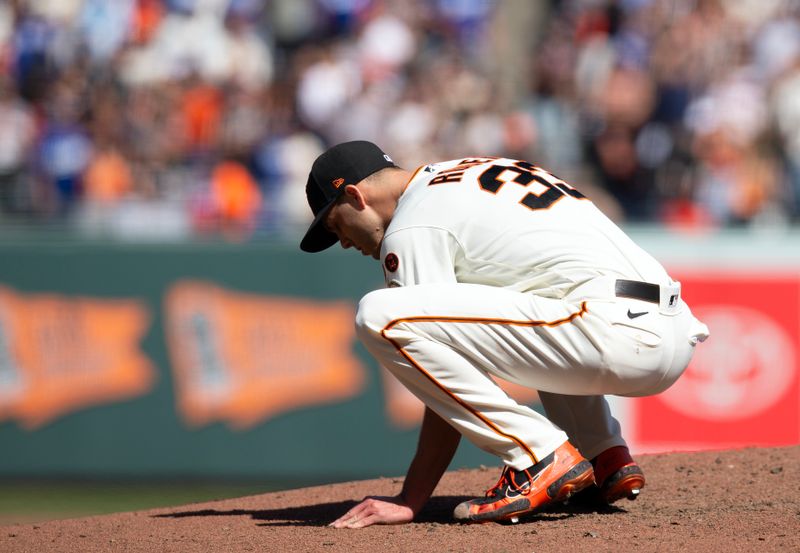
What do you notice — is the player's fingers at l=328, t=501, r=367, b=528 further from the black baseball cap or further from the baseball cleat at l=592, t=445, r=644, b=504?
the black baseball cap

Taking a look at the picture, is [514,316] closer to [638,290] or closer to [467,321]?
[467,321]

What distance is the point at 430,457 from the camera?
4.19 metres

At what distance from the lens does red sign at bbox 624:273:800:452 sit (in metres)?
8.41

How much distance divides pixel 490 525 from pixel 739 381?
4761 mm

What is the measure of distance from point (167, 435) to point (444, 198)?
5.50 meters

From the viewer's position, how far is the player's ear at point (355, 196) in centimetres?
416

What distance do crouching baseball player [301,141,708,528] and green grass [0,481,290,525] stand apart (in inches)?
181

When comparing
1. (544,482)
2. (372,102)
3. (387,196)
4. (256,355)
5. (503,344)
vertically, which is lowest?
(256,355)

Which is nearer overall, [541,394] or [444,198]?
[444,198]

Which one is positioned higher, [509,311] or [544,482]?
[509,311]

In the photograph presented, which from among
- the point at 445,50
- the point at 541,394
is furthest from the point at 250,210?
the point at 541,394

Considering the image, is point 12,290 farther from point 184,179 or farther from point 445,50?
point 445,50

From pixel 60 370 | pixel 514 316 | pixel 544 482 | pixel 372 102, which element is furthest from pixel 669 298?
pixel 372 102

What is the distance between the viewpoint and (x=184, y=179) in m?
9.41
